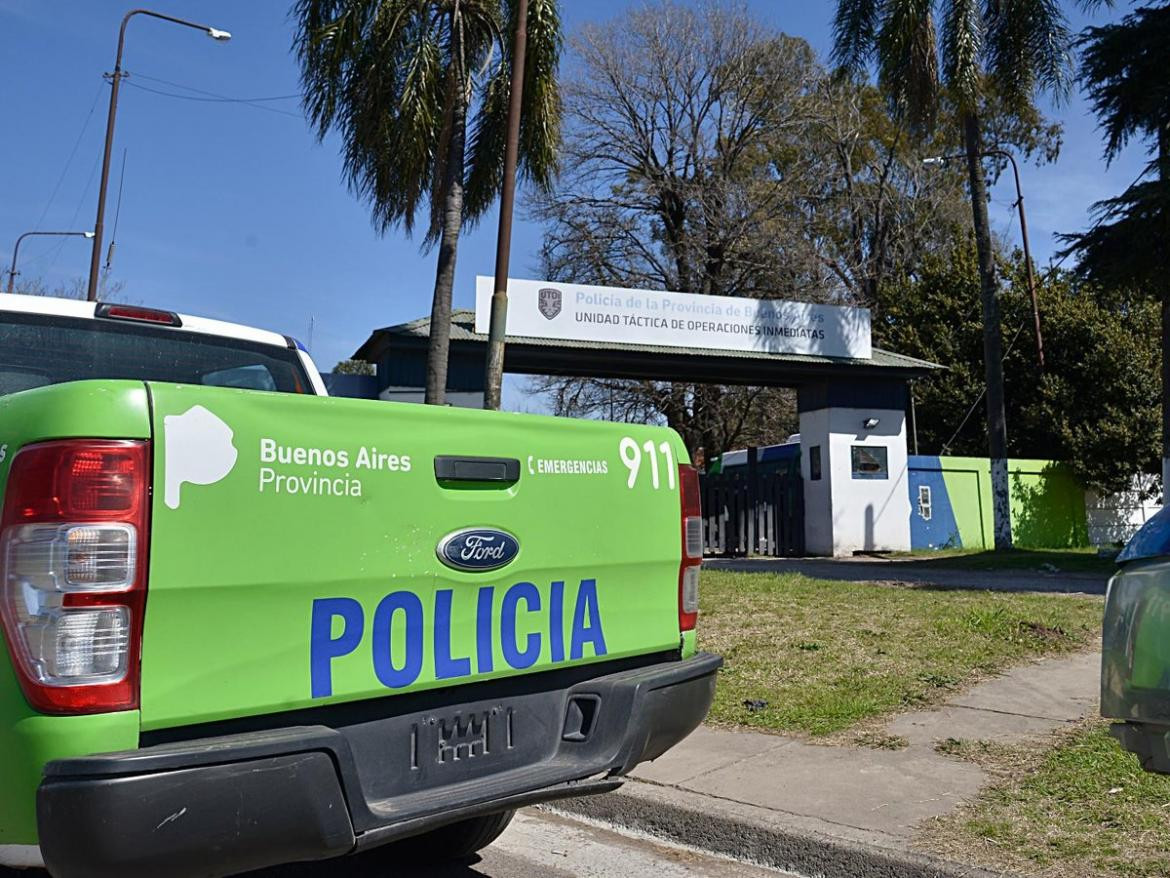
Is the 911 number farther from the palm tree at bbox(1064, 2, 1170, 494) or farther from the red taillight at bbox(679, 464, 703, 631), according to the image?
the palm tree at bbox(1064, 2, 1170, 494)

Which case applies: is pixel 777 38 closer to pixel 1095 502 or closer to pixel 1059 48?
pixel 1059 48

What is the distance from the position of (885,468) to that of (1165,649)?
1930 centimetres

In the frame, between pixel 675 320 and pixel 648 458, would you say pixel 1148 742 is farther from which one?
pixel 675 320

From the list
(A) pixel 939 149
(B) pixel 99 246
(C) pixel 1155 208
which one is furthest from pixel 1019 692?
(A) pixel 939 149

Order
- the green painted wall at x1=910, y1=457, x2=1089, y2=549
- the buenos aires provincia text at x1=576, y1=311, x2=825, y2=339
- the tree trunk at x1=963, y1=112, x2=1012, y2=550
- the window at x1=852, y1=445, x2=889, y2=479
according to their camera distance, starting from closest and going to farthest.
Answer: the buenos aires provincia text at x1=576, y1=311, x2=825, y2=339 → the tree trunk at x1=963, y1=112, x2=1012, y2=550 → the window at x1=852, y1=445, x2=889, y2=479 → the green painted wall at x1=910, y1=457, x2=1089, y2=549

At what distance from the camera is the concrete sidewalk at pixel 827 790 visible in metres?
4.25

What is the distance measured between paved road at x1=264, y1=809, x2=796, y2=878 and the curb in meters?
0.08

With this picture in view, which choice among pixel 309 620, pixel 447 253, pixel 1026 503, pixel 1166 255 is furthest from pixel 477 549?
pixel 1026 503

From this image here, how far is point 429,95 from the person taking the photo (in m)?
14.1

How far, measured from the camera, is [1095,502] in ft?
84.5

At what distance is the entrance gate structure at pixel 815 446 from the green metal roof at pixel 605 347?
0.09 ft

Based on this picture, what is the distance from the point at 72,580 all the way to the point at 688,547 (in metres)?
2.16

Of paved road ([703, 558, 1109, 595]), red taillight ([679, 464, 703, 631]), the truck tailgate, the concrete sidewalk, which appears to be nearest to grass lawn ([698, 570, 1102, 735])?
the concrete sidewalk

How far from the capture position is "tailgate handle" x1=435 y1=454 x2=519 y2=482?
10.2 feet
